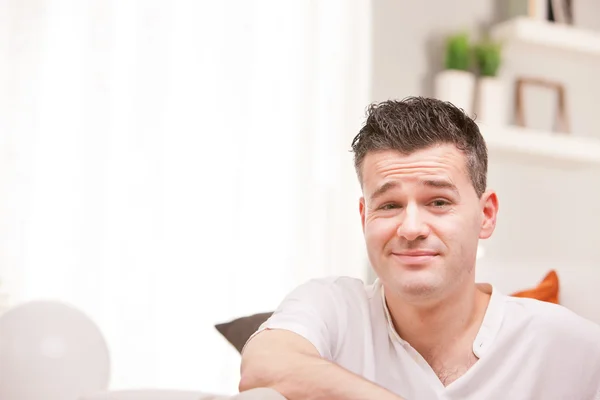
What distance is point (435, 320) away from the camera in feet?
5.79

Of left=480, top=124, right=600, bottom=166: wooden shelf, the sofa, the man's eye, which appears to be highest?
left=480, top=124, right=600, bottom=166: wooden shelf

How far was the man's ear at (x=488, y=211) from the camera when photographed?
1816mm

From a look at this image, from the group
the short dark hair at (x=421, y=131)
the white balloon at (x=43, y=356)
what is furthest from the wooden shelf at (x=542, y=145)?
the short dark hair at (x=421, y=131)

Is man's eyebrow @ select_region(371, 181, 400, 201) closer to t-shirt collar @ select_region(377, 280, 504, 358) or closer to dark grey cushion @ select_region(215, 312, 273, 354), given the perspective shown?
t-shirt collar @ select_region(377, 280, 504, 358)

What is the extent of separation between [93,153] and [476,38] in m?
1.96

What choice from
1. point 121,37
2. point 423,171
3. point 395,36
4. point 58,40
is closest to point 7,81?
point 58,40

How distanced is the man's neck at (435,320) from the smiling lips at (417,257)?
11cm

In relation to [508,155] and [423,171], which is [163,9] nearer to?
[508,155]

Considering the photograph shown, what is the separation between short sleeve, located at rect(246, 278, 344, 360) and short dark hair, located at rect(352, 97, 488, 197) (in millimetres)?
252

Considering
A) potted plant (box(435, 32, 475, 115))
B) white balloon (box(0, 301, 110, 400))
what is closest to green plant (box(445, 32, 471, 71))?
potted plant (box(435, 32, 475, 115))

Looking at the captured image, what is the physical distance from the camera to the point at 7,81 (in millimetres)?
3383

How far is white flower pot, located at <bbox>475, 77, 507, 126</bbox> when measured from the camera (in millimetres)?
4109

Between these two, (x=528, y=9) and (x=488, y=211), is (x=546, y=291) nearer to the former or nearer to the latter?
(x=488, y=211)

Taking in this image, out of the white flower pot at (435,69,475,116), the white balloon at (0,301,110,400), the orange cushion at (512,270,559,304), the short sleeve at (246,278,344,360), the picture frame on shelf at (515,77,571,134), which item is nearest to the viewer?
the short sleeve at (246,278,344,360)
